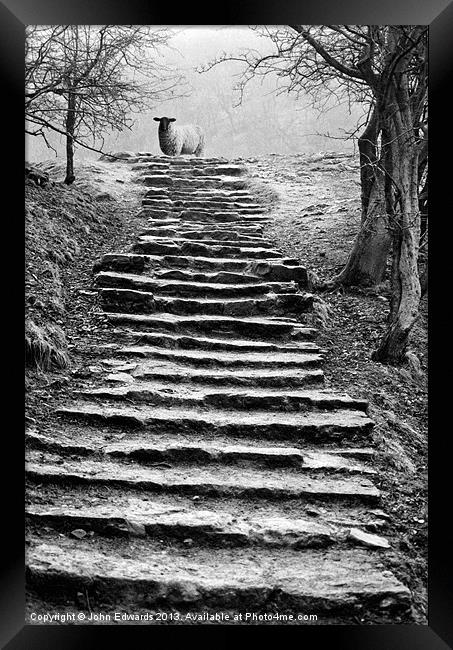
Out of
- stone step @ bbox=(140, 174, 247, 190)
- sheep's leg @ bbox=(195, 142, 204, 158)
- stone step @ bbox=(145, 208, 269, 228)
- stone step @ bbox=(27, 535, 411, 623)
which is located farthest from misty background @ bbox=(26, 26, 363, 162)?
stone step @ bbox=(27, 535, 411, 623)

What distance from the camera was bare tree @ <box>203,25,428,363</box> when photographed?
159 inches

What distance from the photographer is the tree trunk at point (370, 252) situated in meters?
4.95

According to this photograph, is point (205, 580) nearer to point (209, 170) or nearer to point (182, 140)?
point (182, 140)

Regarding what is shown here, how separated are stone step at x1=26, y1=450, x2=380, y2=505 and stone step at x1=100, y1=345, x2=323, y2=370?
0.89m

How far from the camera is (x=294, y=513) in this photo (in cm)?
307

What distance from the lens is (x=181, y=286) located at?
472cm

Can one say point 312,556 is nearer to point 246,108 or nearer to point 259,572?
point 259,572

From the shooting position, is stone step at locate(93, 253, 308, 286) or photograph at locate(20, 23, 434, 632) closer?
photograph at locate(20, 23, 434, 632)

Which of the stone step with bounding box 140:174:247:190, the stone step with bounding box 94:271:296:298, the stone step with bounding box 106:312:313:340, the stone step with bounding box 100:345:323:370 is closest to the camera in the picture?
the stone step with bounding box 100:345:323:370

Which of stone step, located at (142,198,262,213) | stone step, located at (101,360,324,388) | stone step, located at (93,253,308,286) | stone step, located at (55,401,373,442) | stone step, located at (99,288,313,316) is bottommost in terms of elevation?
stone step, located at (55,401,373,442)

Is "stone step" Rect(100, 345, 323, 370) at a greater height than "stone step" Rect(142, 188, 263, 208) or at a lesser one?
lesser

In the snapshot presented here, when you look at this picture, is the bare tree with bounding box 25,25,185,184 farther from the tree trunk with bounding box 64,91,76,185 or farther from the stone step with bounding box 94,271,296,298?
the stone step with bounding box 94,271,296,298

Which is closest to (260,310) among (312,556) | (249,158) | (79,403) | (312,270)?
(312,270)

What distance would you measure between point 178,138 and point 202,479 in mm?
2880
